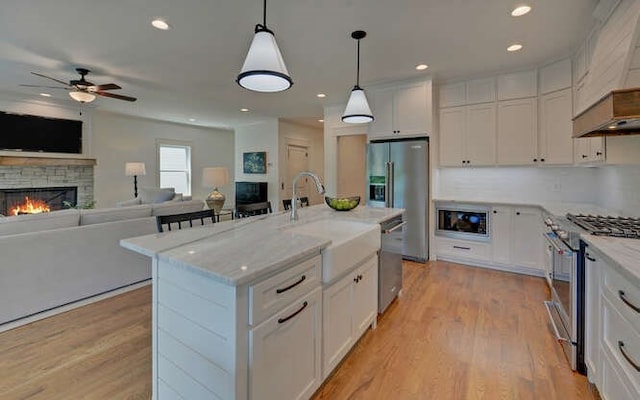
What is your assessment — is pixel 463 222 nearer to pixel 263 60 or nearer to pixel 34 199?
pixel 263 60

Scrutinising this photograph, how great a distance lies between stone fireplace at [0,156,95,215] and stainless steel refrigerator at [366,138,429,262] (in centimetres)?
575

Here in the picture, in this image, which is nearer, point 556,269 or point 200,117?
point 556,269

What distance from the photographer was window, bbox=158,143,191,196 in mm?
7570

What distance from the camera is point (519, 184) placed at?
4.07 meters

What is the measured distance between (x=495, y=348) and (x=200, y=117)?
6951 millimetres

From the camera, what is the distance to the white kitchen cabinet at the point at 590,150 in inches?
101

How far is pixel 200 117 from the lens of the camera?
6887 millimetres

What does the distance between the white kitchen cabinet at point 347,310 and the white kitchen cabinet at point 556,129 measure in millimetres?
2793

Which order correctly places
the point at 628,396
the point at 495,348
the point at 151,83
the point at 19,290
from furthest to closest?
the point at 151,83 → the point at 19,290 → the point at 495,348 → the point at 628,396

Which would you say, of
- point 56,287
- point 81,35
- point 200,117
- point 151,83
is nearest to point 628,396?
point 56,287

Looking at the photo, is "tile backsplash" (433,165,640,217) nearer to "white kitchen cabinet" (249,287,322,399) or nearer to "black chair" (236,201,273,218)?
→ "black chair" (236,201,273,218)

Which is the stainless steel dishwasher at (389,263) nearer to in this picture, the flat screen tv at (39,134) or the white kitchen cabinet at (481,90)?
the white kitchen cabinet at (481,90)

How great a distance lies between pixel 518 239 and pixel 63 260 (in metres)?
4.98

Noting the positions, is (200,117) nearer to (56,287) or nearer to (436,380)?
(56,287)
